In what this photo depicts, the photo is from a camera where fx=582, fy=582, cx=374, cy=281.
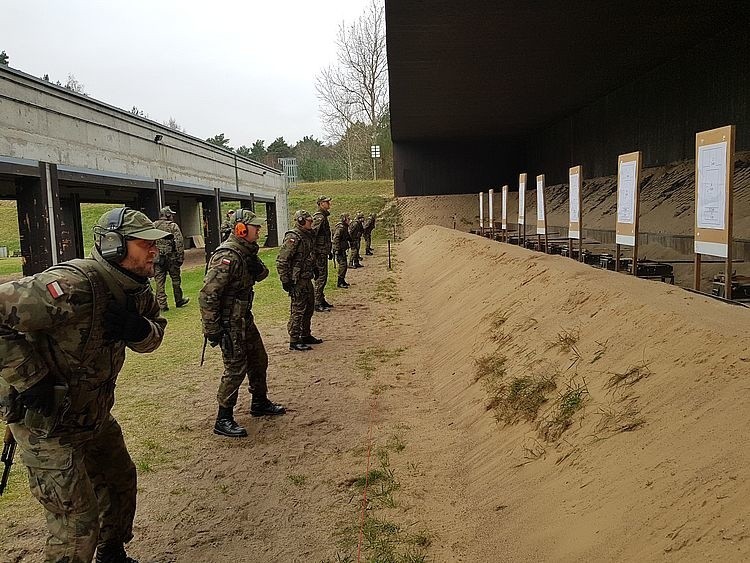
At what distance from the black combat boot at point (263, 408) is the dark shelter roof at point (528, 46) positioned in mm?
8827

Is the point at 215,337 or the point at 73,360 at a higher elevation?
the point at 73,360

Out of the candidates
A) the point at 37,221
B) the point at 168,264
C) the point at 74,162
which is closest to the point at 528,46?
the point at 168,264

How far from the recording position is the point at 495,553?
3402 mm

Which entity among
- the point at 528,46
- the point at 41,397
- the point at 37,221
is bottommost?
the point at 41,397

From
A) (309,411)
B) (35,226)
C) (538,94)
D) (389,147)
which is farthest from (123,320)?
(389,147)

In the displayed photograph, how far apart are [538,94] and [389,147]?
114 ft

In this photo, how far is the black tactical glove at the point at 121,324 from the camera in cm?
315

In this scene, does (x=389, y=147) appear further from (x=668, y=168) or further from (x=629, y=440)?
(x=629, y=440)

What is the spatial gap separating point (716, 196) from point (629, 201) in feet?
7.03

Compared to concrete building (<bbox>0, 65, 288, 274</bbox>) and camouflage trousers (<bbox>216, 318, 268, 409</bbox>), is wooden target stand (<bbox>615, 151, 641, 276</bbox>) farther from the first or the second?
concrete building (<bbox>0, 65, 288, 274</bbox>)

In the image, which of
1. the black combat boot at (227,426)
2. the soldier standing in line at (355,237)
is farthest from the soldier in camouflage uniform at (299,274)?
the soldier standing in line at (355,237)

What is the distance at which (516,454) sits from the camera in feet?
14.3

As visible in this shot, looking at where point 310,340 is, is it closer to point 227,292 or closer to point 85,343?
point 227,292

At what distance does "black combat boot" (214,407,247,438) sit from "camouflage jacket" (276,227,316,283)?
3.45 metres
